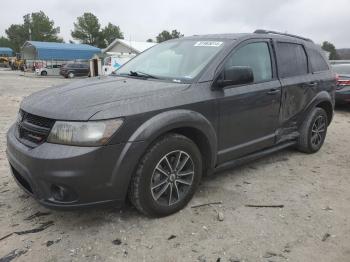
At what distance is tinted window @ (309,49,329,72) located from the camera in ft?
18.8

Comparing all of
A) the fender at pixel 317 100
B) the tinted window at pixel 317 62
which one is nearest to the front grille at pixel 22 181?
the fender at pixel 317 100

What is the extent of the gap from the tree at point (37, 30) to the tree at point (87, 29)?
20.1 ft

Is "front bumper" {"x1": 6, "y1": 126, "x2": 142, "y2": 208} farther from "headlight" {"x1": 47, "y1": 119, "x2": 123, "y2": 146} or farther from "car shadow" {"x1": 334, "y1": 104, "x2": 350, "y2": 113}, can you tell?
"car shadow" {"x1": 334, "y1": 104, "x2": 350, "y2": 113}

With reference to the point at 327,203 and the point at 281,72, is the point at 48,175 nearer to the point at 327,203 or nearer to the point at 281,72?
the point at 327,203

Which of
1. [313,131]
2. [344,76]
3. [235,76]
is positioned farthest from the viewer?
Answer: [344,76]

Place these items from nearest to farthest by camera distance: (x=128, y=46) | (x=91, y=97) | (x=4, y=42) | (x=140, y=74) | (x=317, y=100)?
(x=91, y=97) < (x=140, y=74) < (x=317, y=100) < (x=128, y=46) < (x=4, y=42)

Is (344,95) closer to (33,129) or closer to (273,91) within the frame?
(273,91)

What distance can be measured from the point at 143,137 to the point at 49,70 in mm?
34609

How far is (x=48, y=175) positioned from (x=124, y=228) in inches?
34.0

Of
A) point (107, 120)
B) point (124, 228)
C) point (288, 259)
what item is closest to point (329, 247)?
point (288, 259)

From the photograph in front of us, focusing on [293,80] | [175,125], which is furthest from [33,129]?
[293,80]

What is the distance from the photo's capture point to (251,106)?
4.40m

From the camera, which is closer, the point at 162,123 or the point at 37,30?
the point at 162,123

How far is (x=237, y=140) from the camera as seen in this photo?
4.34 meters
